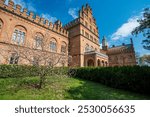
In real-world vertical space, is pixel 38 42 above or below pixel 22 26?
below

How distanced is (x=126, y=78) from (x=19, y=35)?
18.1 m

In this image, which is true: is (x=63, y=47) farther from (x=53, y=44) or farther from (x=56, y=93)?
(x=56, y=93)

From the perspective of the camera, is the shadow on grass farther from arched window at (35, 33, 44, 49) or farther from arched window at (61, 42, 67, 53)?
arched window at (61, 42, 67, 53)

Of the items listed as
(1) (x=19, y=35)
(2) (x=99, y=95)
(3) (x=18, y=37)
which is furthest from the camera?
(1) (x=19, y=35)

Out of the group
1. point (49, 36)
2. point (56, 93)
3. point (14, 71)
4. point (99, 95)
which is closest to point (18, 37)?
point (49, 36)

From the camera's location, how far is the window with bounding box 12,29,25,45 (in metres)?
17.6

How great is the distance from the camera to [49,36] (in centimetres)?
2148

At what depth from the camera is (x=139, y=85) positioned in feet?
28.0

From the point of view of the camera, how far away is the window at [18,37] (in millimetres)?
17566

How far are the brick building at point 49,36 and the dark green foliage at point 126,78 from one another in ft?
21.6

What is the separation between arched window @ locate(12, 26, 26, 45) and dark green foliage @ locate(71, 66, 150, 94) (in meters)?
14.3

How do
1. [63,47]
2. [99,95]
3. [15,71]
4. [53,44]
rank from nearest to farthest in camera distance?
[99,95] < [15,71] < [53,44] < [63,47]

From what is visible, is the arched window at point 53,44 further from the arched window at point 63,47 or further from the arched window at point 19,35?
the arched window at point 19,35

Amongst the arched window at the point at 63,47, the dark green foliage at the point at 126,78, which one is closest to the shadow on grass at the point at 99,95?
the dark green foliage at the point at 126,78
